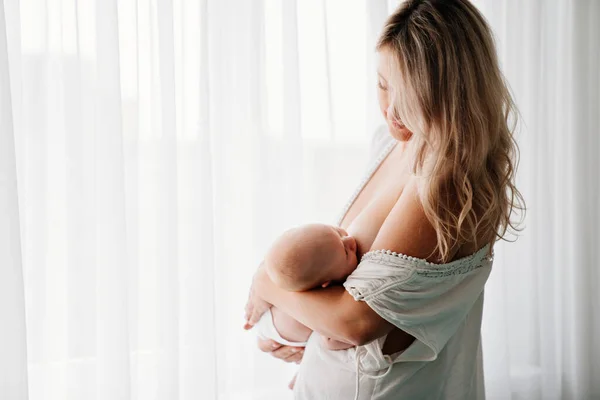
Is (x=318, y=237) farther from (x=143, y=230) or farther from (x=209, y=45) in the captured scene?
(x=209, y=45)

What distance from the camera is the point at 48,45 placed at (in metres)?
1.75

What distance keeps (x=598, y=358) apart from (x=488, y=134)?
2001mm

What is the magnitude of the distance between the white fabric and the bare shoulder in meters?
0.35

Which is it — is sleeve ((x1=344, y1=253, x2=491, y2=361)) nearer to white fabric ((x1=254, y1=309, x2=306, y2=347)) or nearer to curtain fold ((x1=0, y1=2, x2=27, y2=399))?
white fabric ((x1=254, y1=309, x2=306, y2=347))

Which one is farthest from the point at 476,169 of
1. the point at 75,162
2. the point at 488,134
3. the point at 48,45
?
the point at 48,45

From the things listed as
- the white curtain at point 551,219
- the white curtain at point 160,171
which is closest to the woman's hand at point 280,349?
the white curtain at point 160,171

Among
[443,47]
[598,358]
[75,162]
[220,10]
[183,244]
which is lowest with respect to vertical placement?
[598,358]

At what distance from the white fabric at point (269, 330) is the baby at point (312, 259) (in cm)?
14

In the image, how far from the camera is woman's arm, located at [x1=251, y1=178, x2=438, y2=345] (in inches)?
50.3

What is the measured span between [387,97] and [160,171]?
0.79 metres

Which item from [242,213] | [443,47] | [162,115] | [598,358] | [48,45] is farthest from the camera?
[598,358]

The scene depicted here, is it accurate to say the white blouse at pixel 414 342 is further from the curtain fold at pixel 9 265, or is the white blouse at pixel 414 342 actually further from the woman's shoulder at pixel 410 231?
the curtain fold at pixel 9 265

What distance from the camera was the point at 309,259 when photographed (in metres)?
1.34

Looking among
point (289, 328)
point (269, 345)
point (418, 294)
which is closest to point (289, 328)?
point (289, 328)
